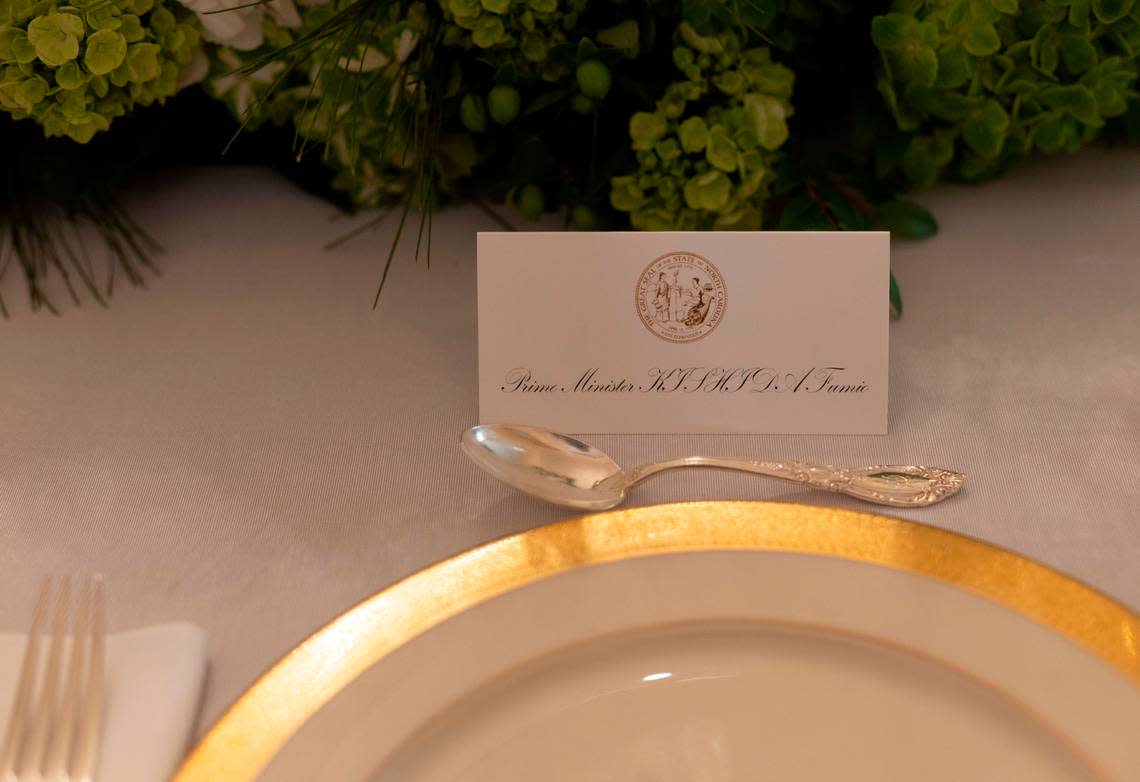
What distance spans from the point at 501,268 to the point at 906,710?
322 mm

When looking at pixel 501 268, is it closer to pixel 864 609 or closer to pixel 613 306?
pixel 613 306

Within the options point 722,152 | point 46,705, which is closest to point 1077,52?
point 722,152

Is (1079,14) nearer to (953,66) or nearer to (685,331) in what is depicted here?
(953,66)

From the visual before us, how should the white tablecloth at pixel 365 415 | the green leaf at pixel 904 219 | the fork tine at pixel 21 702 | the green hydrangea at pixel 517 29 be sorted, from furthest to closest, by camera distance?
1. the green leaf at pixel 904 219
2. the green hydrangea at pixel 517 29
3. the white tablecloth at pixel 365 415
4. the fork tine at pixel 21 702

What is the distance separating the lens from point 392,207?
89 cm

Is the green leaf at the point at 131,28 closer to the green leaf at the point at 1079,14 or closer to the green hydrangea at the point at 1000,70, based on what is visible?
the green hydrangea at the point at 1000,70

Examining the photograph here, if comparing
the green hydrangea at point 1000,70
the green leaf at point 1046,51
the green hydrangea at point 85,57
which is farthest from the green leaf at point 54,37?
the green leaf at point 1046,51

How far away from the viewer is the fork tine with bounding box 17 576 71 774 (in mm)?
417

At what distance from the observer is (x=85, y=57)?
0.69 meters

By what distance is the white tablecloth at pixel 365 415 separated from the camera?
56 centimetres

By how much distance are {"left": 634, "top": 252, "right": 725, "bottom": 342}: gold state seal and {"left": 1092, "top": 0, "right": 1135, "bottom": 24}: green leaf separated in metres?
0.37

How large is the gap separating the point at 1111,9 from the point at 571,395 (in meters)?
0.47

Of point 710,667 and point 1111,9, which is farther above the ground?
point 1111,9

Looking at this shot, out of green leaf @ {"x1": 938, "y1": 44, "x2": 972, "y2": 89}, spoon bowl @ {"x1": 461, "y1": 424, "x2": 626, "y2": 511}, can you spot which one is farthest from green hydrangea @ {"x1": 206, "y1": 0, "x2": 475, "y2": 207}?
green leaf @ {"x1": 938, "y1": 44, "x2": 972, "y2": 89}
